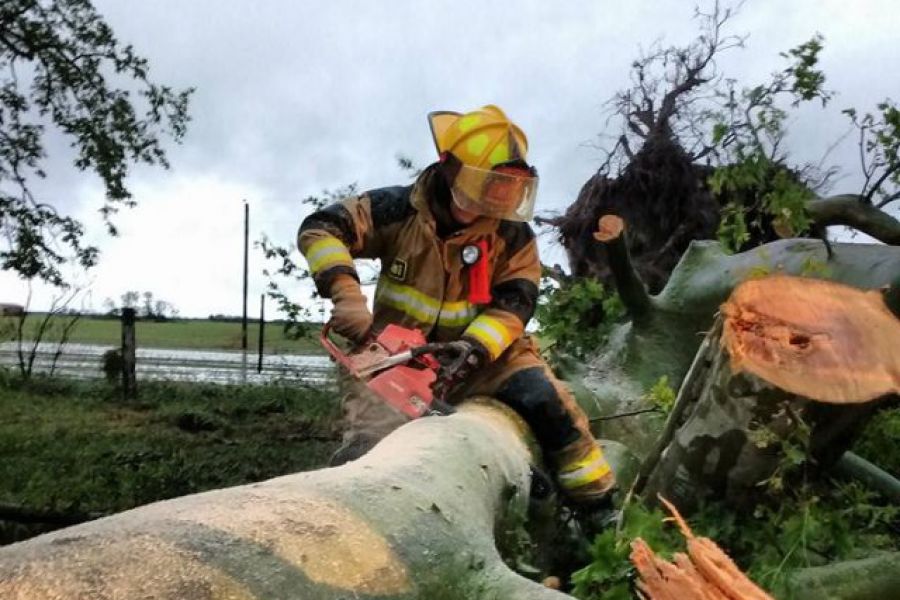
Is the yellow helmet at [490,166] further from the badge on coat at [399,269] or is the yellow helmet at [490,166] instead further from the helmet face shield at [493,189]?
the badge on coat at [399,269]

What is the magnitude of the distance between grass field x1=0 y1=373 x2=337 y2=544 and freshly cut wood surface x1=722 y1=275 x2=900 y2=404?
412 centimetres

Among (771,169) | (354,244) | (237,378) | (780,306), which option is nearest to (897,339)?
(780,306)

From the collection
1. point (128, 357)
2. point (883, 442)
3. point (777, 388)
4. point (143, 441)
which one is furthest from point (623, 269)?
point (128, 357)

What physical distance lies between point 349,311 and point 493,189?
2.09 ft

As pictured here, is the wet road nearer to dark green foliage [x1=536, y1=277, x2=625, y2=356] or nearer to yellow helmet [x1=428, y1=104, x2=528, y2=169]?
dark green foliage [x1=536, y1=277, x2=625, y2=356]

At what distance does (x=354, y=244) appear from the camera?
3.53 metres

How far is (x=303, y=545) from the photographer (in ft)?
5.09

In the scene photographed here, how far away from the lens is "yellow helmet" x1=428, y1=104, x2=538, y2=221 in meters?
3.38

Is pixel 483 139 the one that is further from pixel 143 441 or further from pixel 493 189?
pixel 143 441

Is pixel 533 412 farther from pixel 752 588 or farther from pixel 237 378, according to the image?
pixel 237 378

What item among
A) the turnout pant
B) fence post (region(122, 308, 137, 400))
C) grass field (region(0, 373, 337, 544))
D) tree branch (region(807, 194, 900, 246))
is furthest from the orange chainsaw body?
fence post (region(122, 308, 137, 400))

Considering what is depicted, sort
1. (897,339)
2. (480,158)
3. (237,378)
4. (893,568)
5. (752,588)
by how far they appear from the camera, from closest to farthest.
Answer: (752,588)
(897,339)
(893,568)
(480,158)
(237,378)

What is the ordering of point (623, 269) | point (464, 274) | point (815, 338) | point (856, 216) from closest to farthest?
point (815, 338) → point (856, 216) → point (464, 274) → point (623, 269)

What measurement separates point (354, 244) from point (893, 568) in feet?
6.64
